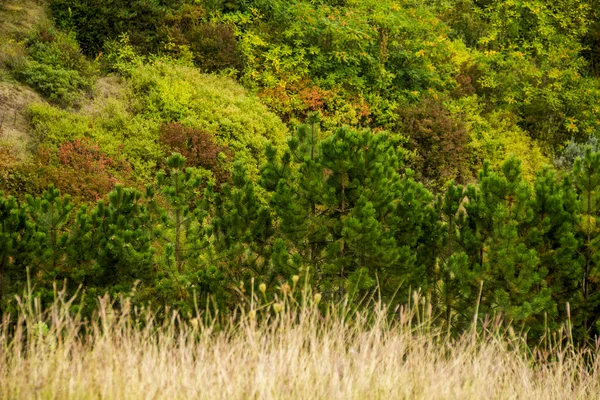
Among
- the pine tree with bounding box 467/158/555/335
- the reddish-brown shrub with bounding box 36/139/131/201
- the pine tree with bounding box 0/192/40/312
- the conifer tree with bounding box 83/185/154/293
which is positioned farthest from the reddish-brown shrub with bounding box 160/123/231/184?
the pine tree with bounding box 467/158/555/335

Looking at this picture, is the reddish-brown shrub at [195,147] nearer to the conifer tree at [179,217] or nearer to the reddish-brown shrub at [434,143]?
the conifer tree at [179,217]

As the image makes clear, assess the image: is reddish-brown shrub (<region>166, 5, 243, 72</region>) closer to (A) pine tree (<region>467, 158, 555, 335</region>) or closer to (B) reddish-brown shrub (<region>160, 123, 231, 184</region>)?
(B) reddish-brown shrub (<region>160, 123, 231, 184</region>)

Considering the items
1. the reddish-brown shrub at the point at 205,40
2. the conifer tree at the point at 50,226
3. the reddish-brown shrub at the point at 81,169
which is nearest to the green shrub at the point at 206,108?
the reddish-brown shrub at the point at 205,40

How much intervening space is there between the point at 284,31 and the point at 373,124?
2.67 metres

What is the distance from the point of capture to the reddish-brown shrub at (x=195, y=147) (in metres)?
9.69

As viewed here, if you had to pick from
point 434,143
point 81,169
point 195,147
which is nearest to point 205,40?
point 195,147

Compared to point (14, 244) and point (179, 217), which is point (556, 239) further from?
point (14, 244)

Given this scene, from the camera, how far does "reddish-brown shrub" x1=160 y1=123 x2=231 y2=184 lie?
9.69 metres

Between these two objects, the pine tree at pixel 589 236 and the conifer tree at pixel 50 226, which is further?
the pine tree at pixel 589 236

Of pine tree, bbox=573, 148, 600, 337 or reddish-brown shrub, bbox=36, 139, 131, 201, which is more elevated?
pine tree, bbox=573, 148, 600, 337

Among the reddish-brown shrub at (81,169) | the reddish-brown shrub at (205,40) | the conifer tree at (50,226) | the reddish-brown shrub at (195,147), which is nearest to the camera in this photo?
the conifer tree at (50,226)

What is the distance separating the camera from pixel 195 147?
9781mm

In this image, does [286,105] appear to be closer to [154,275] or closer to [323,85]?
[323,85]

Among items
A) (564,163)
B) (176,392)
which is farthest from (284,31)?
(176,392)
